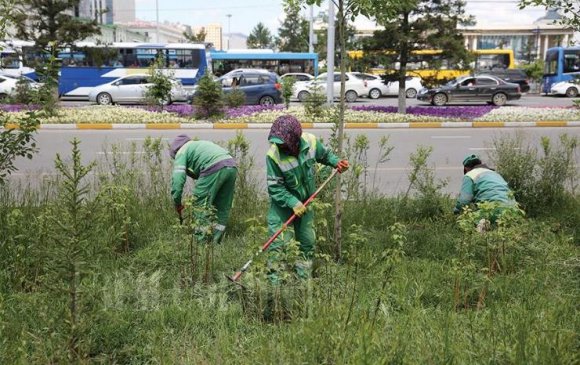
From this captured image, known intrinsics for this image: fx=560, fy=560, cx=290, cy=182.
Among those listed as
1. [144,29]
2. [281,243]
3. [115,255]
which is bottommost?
[115,255]

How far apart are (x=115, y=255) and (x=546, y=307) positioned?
10.9 ft

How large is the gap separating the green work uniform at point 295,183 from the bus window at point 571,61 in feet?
110

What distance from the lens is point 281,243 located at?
156 inches

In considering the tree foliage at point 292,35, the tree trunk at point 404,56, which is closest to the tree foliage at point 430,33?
the tree trunk at point 404,56

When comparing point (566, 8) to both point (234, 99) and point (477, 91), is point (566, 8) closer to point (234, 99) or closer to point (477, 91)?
point (234, 99)

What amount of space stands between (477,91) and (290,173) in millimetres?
24070

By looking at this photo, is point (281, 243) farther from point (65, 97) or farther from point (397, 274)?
point (65, 97)

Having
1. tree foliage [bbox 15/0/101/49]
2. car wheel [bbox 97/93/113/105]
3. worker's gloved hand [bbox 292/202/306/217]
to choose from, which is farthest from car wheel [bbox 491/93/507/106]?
worker's gloved hand [bbox 292/202/306/217]

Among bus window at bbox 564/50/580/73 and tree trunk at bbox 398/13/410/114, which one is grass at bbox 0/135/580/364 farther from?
bus window at bbox 564/50/580/73

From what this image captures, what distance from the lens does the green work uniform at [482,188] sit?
5203 mm

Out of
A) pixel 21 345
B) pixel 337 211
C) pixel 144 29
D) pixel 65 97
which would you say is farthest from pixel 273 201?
pixel 144 29

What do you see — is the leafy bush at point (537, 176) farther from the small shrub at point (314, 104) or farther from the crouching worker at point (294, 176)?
the small shrub at point (314, 104)

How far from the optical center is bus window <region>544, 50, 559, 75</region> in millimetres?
33750

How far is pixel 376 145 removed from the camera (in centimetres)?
1302
